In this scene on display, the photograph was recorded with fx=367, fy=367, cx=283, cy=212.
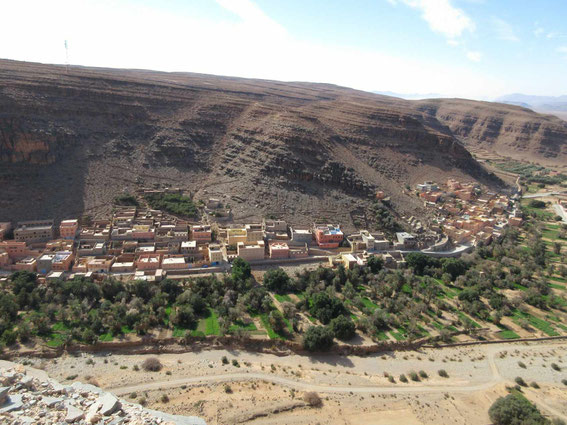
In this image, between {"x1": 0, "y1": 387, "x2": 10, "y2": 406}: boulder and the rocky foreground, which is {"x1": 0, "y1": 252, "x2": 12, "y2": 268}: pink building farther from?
{"x1": 0, "y1": 387, "x2": 10, "y2": 406}: boulder

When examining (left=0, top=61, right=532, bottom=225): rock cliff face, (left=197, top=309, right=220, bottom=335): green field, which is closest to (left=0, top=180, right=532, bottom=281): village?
(left=0, top=61, right=532, bottom=225): rock cliff face

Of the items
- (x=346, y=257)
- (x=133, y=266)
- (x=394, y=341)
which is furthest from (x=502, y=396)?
(x=133, y=266)

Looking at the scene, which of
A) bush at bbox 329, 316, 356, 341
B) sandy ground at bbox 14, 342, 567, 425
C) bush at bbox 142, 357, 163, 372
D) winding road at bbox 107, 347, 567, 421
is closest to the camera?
sandy ground at bbox 14, 342, 567, 425

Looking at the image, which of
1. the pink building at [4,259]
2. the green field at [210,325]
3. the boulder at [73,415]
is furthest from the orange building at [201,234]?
the boulder at [73,415]

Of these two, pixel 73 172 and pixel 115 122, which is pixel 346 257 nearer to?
pixel 73 172

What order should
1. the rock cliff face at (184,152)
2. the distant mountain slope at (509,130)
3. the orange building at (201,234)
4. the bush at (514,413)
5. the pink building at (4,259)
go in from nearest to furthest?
1. the bush at (514,413)
2. the pink building at (4,259)
3. the orange building at (201,234)
4. the rock cliff face at (184,152)
5. the distant mountain slope at (509,130)

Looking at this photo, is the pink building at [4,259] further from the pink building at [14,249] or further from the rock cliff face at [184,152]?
the rock cliff face at [184,152]
